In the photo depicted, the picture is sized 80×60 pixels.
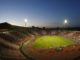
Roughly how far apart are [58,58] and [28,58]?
5083 mm

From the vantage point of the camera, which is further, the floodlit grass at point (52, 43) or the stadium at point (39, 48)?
the floodlit grass at point (52, 43)

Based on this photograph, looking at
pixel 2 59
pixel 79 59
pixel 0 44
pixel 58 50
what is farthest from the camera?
pixel 0 44

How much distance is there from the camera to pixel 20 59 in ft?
77.9

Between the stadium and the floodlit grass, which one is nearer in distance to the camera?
the stadium

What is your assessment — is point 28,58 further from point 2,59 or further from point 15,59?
point 2,59

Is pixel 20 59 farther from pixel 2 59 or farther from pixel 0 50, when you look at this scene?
pixel 0 50

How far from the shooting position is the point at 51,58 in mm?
23812

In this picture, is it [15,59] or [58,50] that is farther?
[58,50]

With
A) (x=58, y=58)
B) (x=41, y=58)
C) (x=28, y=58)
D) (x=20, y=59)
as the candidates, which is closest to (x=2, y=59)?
(x=20, y=59)

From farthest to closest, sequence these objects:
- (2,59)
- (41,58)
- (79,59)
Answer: (41,58) → (2,59) → (79,59)

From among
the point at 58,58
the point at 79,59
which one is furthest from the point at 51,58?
the point at 79,59

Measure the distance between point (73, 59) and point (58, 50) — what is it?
625 cm

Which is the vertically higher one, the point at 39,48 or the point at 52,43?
the point at 52,43

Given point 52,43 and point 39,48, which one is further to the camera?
point 52,43
